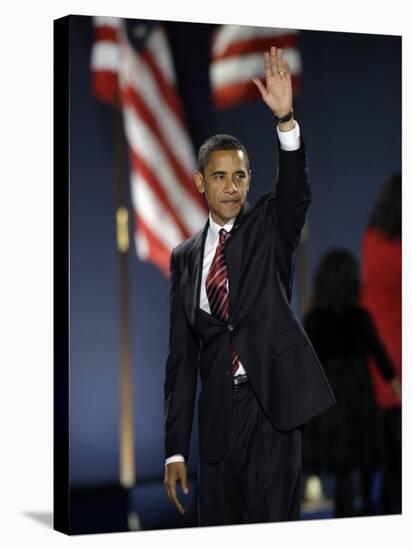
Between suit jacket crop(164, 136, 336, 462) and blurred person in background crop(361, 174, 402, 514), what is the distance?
32.2 inches

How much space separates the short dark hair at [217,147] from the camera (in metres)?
7.61

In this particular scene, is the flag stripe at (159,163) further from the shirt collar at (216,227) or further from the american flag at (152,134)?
the shirt collar at (216,227)

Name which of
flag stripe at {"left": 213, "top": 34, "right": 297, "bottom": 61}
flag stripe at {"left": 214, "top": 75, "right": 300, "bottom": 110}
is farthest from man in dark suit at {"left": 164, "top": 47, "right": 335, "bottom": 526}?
flag stripe at {"left": 213, "top": 34, "right": 297, "bottom": 61}

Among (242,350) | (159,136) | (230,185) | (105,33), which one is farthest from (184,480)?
(105,33)

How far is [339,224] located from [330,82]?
80 centimetres

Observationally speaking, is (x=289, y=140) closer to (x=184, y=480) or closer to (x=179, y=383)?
(x=179, y=383)

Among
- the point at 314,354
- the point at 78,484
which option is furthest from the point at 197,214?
the point at 78,484

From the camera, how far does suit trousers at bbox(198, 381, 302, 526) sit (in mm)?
7324

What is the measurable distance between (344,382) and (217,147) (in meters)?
1.58

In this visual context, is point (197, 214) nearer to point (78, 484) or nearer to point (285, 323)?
point (285, 323)

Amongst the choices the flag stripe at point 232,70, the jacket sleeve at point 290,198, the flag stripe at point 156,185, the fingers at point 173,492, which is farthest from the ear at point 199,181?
the fingers at point 173,492

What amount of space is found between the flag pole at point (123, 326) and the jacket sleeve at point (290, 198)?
792 millimetres

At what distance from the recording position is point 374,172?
8398 millimetres

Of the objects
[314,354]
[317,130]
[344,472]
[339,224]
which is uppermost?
[317,130]
